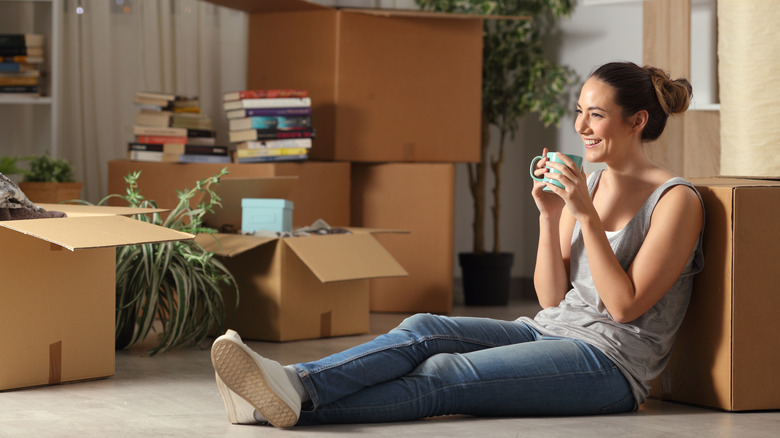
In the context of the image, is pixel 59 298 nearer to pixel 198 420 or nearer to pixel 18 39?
pixel 198 420

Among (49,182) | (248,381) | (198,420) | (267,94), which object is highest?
(267,94)

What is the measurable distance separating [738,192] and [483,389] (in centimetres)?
63

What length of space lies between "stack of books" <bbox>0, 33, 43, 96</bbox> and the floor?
159cm

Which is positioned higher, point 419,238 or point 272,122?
point 272,122

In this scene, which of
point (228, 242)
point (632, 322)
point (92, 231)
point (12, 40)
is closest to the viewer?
point (632, 322)

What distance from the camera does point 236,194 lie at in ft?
10.3

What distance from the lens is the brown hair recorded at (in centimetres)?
189

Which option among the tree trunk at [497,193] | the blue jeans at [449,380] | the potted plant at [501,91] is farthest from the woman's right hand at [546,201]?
the tree trunk at [497,193]

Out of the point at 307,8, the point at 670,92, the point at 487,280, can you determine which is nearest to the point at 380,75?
the point at 307,8

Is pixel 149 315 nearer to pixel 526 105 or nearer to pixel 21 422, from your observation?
pixel 21 422

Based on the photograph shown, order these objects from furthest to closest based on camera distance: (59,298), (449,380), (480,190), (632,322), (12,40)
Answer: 1. (480,190)
2. (12,40)
3. (59,298)
4. (632,322)
5. (449,380)

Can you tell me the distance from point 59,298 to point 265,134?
1.45 m

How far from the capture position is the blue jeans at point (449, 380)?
1712mm

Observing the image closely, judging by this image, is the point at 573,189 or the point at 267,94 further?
the point at 267,94
